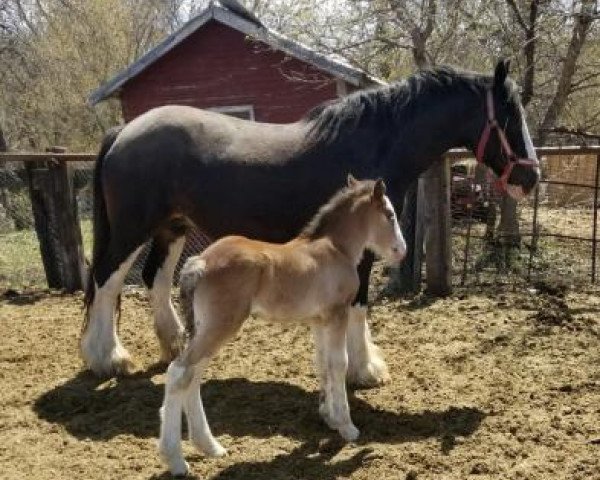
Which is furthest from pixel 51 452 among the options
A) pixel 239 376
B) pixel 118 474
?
pixel 239 376

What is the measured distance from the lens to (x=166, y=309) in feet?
18.0

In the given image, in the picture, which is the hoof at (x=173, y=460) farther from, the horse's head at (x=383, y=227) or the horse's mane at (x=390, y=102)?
the horse's mane at (x=390, y=102)

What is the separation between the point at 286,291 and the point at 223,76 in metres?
9.52

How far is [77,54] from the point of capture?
19.3m

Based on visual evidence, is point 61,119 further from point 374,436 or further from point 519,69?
point 374,436

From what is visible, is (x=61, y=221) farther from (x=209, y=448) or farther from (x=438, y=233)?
(x=209, y=448)

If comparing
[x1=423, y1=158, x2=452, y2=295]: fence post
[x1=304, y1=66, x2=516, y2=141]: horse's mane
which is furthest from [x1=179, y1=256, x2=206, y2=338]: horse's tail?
[x1=423, y1=158, x2=452, y2=295]: fence post

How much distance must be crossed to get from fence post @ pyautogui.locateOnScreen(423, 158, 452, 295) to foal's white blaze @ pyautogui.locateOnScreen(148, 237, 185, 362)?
2572 millimetres

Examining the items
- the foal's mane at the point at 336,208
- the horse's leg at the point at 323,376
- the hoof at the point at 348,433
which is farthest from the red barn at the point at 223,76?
the hoof at the point at 348,433

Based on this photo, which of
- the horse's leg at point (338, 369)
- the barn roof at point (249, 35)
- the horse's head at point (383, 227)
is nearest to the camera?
the horse's leg at point (338, 369)

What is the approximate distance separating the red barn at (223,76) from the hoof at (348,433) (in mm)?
8170

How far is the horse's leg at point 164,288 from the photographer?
5.42 metres

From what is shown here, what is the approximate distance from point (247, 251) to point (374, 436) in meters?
1.33

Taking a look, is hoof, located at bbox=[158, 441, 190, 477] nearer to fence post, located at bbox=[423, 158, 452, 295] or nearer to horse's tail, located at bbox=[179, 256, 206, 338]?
horse's tail, located at bbox=[179, 256, 206, 338]
